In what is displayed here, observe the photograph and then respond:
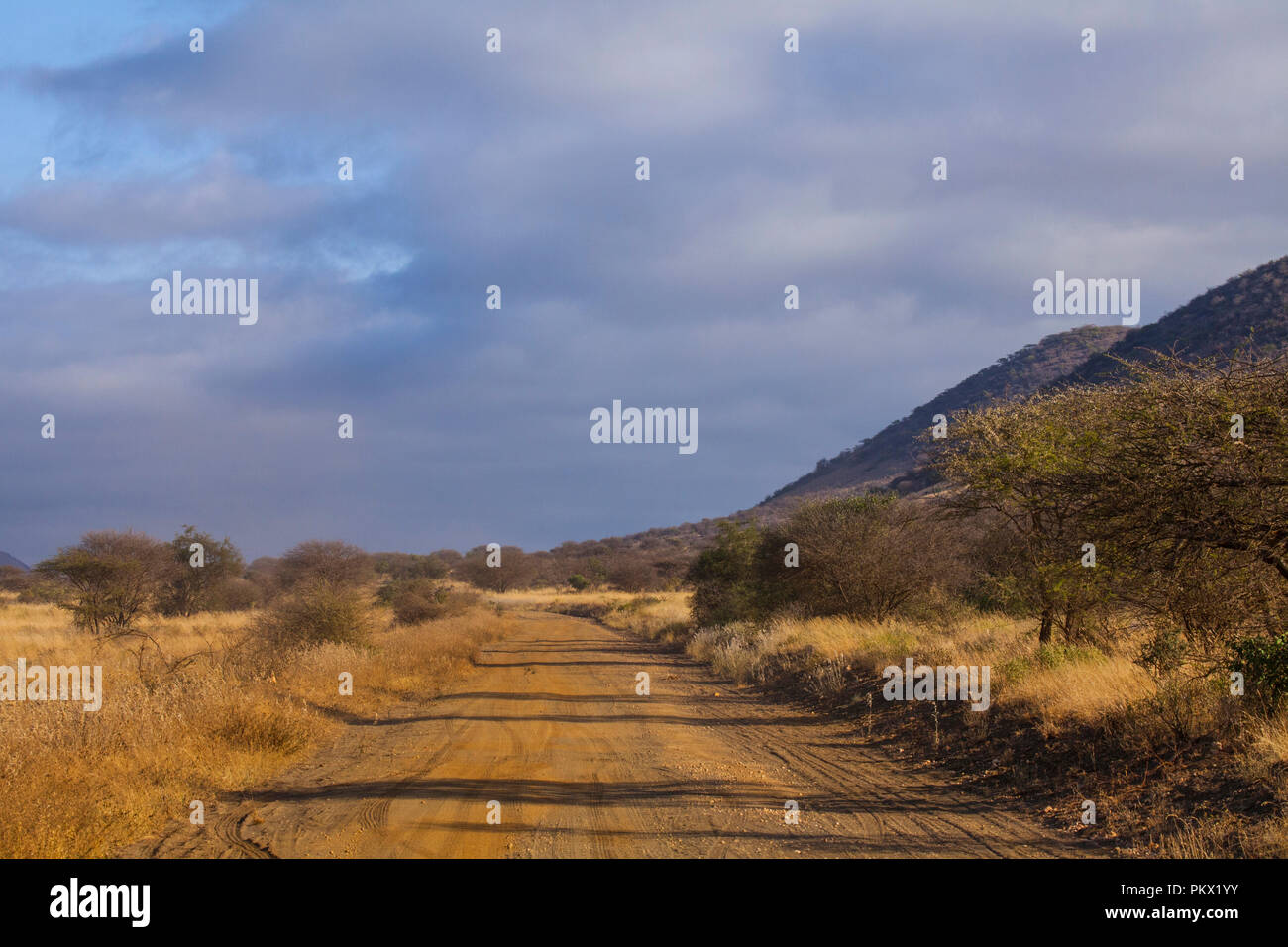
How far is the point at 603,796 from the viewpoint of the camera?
8078mm

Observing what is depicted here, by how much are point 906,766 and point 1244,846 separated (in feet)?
14.2

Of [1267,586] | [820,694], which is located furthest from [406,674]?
[1267,586]

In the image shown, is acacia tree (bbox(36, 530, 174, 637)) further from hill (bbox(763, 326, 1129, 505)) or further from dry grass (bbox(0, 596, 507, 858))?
hill (bbox(763, 326, 1129, 505))

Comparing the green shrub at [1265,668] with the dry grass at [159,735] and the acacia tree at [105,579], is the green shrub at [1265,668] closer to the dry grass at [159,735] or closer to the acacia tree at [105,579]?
the dry grass at [159,735]

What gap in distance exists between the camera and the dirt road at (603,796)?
21.2 ft

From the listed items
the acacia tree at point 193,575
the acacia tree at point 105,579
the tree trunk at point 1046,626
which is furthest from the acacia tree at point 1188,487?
the acacia tree at point 193,575

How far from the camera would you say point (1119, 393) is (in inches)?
330

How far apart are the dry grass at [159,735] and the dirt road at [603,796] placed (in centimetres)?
43

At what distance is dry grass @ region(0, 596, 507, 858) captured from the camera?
6297 mm

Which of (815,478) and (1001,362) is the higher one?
(1001,362)

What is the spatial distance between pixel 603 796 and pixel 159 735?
5.04 m

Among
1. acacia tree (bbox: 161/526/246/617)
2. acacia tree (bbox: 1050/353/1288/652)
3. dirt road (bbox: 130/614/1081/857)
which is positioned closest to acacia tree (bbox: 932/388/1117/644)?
acacia tree (bbox: 1050/353/1288/652)

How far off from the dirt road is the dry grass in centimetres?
43
